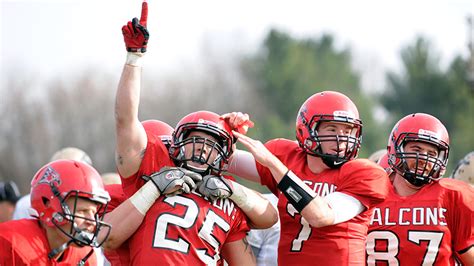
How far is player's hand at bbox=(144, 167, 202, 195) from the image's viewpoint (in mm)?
4688

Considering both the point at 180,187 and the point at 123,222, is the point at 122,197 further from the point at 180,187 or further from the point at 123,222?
the point at 180,187

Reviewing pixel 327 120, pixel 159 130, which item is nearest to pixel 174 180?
pixel 159 130

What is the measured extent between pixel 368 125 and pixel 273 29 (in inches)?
272

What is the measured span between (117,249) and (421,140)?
2005 mm

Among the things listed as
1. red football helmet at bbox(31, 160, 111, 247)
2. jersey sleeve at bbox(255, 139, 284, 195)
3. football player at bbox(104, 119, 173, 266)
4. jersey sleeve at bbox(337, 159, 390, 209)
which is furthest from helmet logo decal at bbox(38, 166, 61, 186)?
jersey sleeve at bbox(337, 159, 390, 209)

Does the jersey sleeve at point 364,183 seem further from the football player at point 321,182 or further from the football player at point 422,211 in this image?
the football player at point 422,211

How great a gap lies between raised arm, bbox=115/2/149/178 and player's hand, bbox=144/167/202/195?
17 cm

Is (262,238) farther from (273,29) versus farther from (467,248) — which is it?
(273,29)

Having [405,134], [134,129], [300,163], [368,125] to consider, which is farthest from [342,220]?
[368,125]

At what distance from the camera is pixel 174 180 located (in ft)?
15.4

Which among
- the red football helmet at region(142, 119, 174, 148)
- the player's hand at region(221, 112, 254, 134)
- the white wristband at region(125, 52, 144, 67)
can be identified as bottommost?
the red football helmet at region(142, 119, 174, 148)

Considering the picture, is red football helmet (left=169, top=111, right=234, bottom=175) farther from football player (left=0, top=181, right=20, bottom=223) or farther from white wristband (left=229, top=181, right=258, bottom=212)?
football player (left=0, top=181, right=20, bottom=223)

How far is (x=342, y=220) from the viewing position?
193 inches

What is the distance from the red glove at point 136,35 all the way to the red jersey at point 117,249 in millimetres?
933
